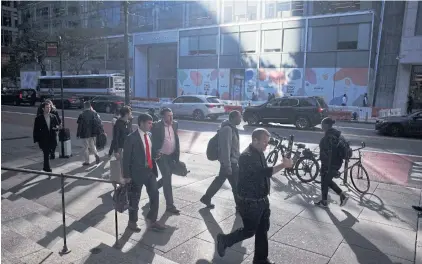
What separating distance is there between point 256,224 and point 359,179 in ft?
14.7

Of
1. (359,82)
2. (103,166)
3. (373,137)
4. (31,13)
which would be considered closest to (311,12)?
(359,82)

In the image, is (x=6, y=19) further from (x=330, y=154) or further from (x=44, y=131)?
(x=330, y=154)

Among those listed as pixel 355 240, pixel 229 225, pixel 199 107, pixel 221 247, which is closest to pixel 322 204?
pixel 355 240

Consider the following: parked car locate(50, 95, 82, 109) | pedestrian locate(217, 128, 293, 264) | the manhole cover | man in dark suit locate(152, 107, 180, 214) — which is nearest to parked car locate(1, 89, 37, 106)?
parked car locate(50, 95, 82, 109)

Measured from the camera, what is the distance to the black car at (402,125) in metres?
15.9

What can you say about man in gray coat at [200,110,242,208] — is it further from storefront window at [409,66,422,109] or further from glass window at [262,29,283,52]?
storefront window at [409,66,422,109]

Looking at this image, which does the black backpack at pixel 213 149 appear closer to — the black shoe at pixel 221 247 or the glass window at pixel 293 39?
the black shoe at pixel 221 247

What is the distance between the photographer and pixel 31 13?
67.4 meters

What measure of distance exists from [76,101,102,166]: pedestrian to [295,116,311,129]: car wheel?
11.4 meters

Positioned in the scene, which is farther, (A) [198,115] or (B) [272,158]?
(A) [198,115]

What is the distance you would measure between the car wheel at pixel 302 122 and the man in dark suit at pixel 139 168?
13.6 meters

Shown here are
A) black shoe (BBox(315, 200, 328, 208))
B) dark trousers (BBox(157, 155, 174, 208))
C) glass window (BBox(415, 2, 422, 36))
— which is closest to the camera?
dark trousers (BBox(157, 155, 174, 208))

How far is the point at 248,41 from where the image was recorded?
1328 inches

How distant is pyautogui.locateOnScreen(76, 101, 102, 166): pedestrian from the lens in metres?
9.32
